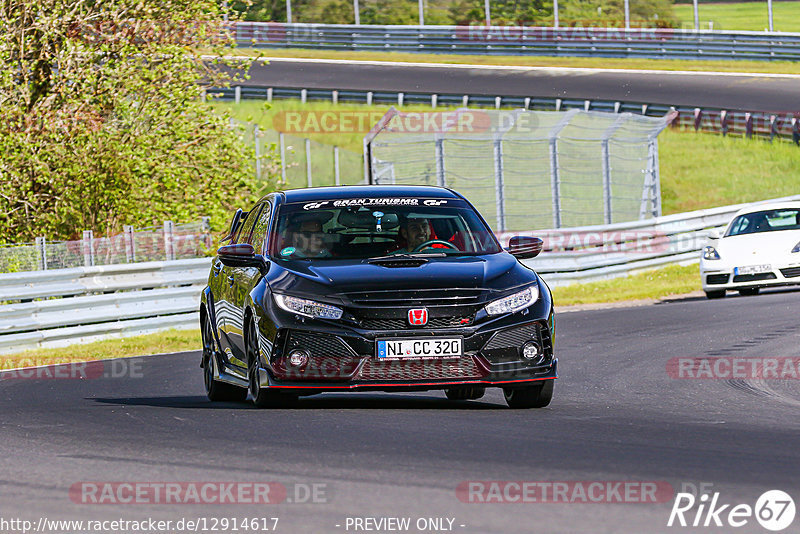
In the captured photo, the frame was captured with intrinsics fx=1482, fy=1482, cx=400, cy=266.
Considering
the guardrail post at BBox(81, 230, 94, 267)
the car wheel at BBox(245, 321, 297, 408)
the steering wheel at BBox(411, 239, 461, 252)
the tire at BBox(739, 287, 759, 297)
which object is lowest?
the tire at BBox(739, 287, 759, 297)

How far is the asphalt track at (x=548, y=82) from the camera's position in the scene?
42844 mm

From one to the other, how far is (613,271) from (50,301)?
38.4ft

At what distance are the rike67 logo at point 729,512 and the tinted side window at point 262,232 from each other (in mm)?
4920

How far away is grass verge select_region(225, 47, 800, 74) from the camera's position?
48.7 m

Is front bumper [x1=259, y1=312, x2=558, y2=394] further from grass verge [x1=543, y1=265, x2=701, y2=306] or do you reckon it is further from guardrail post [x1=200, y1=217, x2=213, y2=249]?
grass verge [x1=543, y1=265, x2=701, y2=306]

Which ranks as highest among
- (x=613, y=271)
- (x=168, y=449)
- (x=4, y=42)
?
(x=4, y=42)

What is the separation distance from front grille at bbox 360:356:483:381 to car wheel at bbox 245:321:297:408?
723 millimetres

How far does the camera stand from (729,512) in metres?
5.85

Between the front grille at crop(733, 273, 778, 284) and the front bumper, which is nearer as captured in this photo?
the front bumper

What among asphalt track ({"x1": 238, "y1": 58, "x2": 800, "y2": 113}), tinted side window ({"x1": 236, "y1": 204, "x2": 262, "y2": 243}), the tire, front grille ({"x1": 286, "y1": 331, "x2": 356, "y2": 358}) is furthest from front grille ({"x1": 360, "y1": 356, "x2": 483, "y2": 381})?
asphalt track ({"x1": 238, "y1": 58, "x2": 800, "y2": 113})

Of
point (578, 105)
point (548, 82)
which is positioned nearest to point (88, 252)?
point (578, 105)

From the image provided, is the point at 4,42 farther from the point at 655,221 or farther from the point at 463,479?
the point at 463,479

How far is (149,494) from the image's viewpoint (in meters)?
6.49

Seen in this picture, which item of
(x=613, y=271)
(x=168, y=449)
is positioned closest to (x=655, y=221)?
(x=613, y=271)
